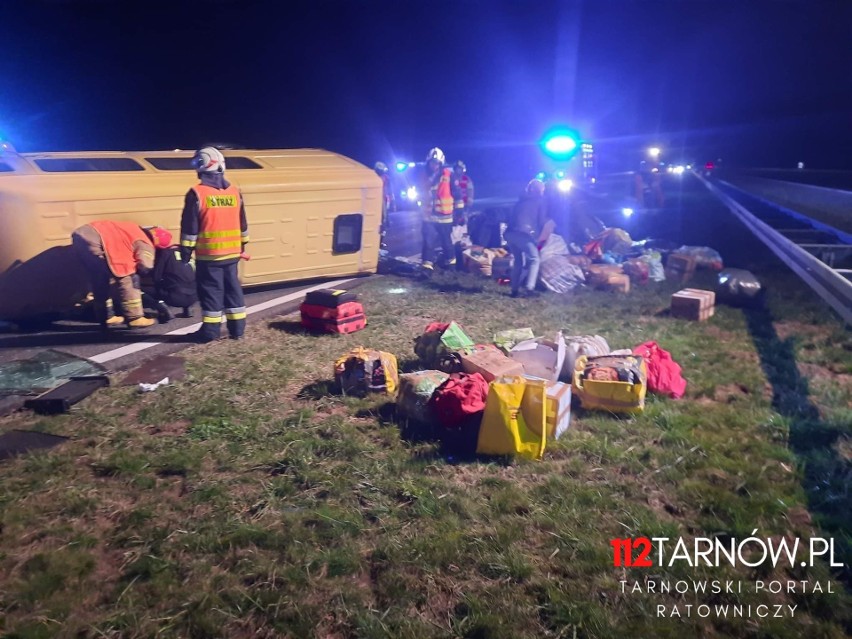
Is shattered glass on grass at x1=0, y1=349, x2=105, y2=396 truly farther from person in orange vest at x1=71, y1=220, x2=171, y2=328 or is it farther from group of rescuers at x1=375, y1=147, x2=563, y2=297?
group of rescuers at x1=375, y1=147, x2=563, y2=297

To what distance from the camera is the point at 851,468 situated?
3963 millimetres

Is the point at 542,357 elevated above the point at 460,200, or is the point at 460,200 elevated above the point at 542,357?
the point at 460,200

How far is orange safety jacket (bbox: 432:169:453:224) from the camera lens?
10781 millimetres

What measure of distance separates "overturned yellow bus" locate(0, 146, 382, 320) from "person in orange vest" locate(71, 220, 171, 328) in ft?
1.14

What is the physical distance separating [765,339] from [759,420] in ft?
8.38

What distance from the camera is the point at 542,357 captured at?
534 cm

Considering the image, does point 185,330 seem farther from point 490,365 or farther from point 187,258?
point 490,365

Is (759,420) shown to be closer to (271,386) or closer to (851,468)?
(851,468)

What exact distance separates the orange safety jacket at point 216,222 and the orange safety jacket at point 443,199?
4.67 m

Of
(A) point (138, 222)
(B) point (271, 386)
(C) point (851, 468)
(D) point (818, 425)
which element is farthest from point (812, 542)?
(A) point (138, 222)

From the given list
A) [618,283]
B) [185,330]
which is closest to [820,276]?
[618,283]

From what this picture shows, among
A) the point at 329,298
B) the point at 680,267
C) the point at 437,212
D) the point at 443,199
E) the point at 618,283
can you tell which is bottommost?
the point at 329,298

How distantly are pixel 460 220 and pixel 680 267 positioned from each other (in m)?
4.16

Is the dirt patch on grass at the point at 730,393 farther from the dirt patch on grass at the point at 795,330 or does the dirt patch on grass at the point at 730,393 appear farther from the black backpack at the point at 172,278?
the black backpack at the point at 172,278
